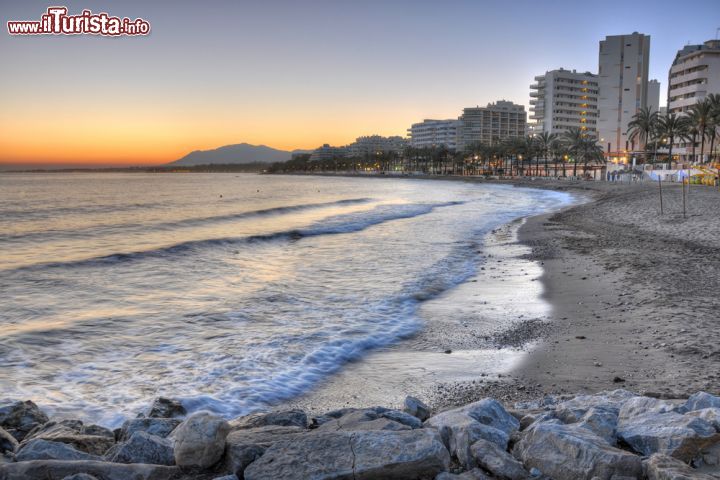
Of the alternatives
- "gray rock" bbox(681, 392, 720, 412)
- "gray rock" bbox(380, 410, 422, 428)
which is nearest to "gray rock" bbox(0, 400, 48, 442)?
"gray rock" bbox(380, 410, 422, 428)

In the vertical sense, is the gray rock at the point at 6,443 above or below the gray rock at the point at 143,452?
below

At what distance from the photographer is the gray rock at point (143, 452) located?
4.01 meters

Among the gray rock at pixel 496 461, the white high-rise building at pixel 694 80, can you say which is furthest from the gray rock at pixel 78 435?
the white high-rise building at pixel 694 80

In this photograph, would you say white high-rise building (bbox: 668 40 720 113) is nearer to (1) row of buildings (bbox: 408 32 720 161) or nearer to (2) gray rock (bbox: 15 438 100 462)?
(1) row of buildings (bbox: 408 32 720 161)

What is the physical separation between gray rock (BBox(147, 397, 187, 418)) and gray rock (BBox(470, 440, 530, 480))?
148 inches

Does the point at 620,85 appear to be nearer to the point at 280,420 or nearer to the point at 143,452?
the point at 280,420

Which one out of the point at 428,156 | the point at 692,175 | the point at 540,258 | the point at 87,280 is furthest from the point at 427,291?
the point at 428,156

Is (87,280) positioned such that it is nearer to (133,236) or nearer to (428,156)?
(133,236)

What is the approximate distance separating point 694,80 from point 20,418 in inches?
4872

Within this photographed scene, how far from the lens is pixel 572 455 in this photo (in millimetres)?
3543

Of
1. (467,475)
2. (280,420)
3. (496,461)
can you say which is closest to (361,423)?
(280,420)

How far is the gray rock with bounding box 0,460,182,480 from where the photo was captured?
12.1 feet

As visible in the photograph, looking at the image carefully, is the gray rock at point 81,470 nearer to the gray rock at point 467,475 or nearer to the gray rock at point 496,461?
the gray rock at point 467,475

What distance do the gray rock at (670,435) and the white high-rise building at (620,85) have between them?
154 m
